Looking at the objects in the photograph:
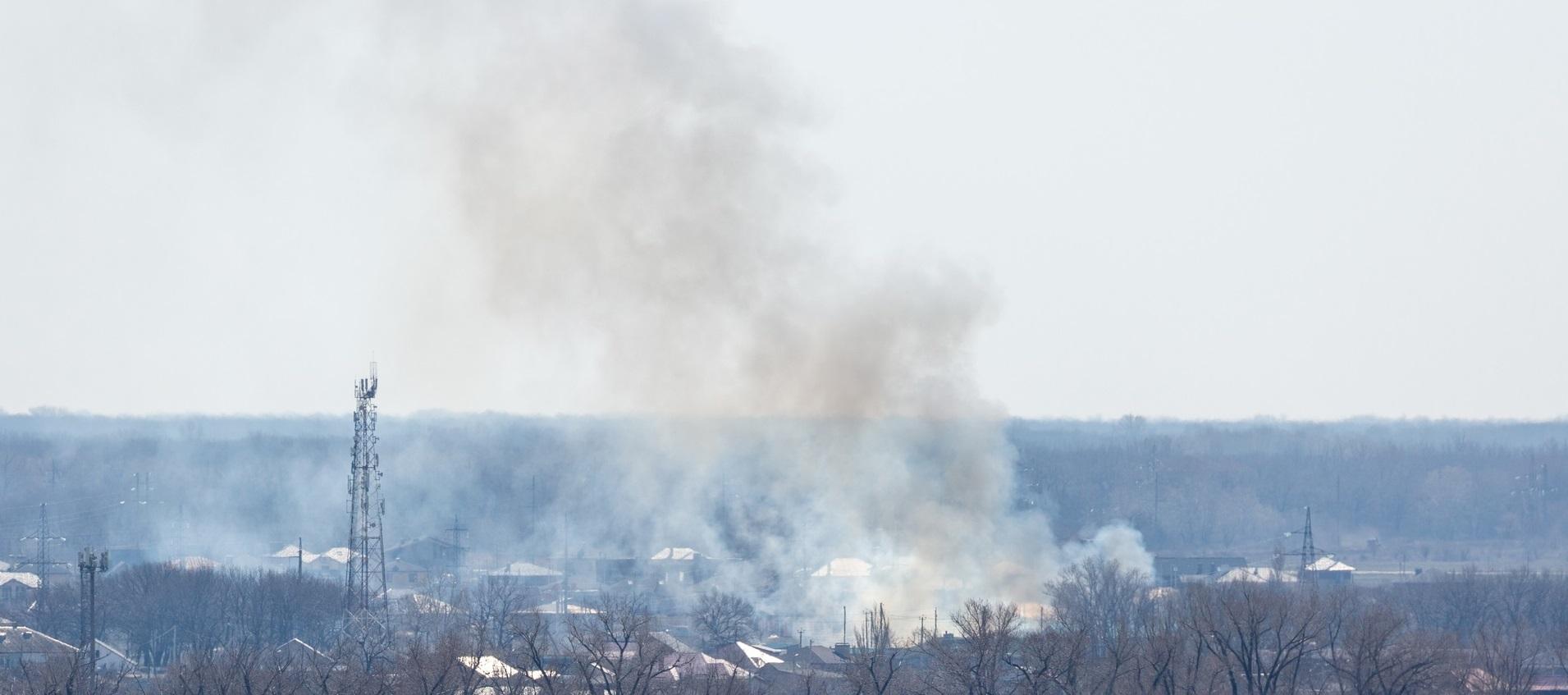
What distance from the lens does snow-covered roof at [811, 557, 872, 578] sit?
67.1m

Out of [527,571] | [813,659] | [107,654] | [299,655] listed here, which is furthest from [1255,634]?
[527,571]

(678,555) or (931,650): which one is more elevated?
(678,555)

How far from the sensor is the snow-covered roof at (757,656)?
55812 millimetres

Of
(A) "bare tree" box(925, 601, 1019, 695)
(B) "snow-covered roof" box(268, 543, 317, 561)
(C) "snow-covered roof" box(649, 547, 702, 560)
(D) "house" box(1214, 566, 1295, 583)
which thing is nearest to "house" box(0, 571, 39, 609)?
(B) "snow-covered roof" box(268, 543, 317, 561)

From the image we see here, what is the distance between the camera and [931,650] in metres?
51.5

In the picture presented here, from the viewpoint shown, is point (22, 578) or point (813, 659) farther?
point (22, 578)

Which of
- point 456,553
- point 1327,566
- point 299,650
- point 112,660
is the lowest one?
point 112,660

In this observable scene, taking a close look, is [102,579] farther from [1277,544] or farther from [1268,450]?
[1268,450]

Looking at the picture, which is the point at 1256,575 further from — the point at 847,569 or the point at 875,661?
the point at 875,661

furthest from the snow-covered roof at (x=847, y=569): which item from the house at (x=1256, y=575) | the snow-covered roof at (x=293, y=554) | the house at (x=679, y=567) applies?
the snow-covered roof at (x=293, y=554)

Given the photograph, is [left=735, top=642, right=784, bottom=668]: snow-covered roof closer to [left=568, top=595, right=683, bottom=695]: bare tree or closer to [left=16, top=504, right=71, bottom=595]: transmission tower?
[left=568, top=595, right=683, bottom=695]: bare tree

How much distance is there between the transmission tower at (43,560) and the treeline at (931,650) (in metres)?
6.07

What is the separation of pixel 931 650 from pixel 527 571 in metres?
37.6

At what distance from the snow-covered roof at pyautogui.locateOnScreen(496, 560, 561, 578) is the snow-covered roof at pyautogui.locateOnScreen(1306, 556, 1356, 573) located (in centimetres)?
2867
